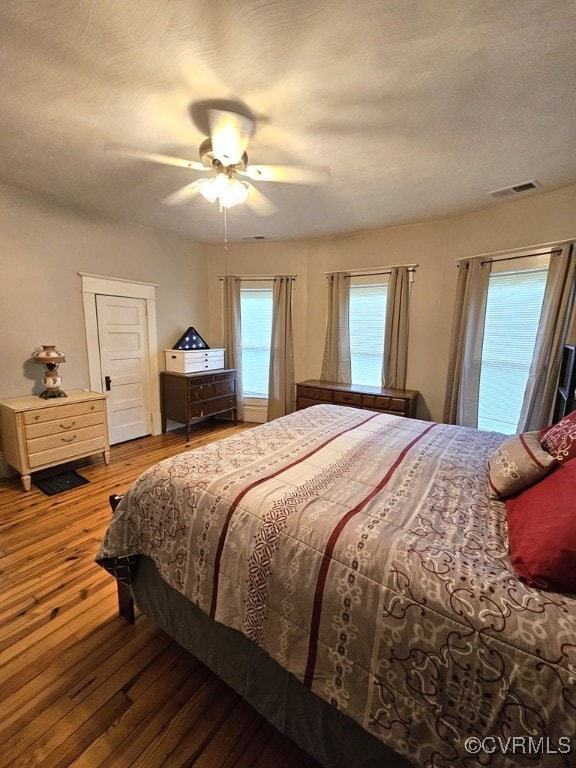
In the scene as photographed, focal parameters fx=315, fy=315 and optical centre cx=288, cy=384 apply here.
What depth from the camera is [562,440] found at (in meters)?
1.36

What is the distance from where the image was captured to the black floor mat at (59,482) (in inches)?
112

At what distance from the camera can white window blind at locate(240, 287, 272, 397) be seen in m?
4.70

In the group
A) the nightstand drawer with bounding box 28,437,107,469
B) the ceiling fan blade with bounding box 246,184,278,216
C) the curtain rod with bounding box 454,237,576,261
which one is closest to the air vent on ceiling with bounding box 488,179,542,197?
the curtain rod with bounding box 454,237,576,261

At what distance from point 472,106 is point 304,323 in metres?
3.03

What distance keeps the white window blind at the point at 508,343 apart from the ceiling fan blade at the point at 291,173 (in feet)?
6.70

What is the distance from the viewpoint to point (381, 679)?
2.87 feet

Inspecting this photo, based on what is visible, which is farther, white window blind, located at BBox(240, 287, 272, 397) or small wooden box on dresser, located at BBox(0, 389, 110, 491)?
white window blind, located at BBox(240, 287, 272, 397)

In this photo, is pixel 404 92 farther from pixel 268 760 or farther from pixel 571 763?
pixel 268 760

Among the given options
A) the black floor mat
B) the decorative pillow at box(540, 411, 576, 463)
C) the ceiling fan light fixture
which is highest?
the ceiling fan light fixture

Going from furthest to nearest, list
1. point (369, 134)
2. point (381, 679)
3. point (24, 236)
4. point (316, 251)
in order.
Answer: point (316, 251)
point (24, 236)
point (369, 134)
point (381, 679)

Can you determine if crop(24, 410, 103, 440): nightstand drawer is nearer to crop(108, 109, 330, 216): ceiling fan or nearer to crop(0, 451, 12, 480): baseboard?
crop(0, 451, 12, 480): baseboard

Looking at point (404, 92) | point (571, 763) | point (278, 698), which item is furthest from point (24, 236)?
point (571, 763)

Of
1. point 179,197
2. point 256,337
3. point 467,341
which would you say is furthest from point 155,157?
point 467,341

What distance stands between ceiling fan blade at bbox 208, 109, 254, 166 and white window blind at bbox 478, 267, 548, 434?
8.93 feet
